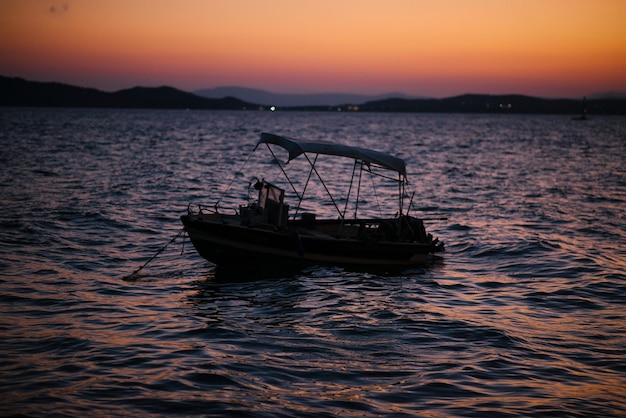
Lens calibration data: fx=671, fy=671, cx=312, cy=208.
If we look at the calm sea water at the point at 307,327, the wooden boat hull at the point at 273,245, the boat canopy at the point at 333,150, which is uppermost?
the boat canopy at the point at 333,150

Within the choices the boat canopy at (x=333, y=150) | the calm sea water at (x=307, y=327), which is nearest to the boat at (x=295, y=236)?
the boat canopy at (x=333, y=150)

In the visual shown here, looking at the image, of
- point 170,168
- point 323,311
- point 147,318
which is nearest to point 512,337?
point 323,311

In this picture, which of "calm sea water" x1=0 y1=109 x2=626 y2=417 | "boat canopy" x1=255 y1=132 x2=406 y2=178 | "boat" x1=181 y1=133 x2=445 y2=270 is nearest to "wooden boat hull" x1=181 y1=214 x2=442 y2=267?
"boat" x1=181 y1=133 x2=445 y2=270

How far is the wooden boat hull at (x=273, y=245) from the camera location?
782 inches

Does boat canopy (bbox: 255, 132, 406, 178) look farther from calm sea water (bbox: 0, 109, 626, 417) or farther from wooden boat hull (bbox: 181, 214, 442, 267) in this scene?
calm sea water (bbox: 0, 109, 626, 417)

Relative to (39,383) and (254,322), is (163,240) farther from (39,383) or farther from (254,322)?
(39,383)

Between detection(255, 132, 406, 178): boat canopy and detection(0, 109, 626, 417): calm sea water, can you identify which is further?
detection(255, 132, 406, 178): boat canopy

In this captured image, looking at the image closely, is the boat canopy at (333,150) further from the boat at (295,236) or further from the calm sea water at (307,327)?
the calm sea water at (307,327)

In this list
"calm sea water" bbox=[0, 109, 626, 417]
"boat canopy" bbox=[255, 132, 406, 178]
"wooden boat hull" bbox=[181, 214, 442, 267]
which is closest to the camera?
"calm sea water" bbox=[0, 109, 626, 417]

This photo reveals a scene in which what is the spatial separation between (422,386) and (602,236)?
20572 millimetres

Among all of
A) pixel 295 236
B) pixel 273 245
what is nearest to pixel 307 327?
pixel 295 236

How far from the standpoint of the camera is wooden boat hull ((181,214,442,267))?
19859 millimetres

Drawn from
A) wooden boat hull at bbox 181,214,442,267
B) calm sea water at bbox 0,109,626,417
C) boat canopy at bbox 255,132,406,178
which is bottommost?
calm sea water at bbox 0,109,626,417

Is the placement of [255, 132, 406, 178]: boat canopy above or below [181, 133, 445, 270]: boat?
above
